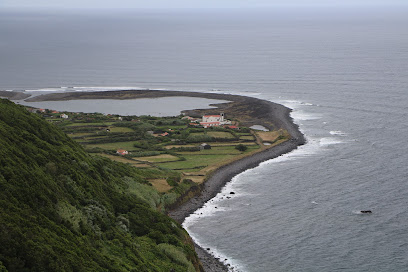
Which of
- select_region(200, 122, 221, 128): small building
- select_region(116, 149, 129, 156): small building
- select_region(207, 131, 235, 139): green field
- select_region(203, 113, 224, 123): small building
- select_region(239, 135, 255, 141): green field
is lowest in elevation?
select_region(239, 135, 255, 141): green field

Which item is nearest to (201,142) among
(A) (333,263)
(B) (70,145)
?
(B) (70,145)

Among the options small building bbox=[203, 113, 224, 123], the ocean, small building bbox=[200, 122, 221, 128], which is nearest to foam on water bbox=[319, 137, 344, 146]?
the ocean

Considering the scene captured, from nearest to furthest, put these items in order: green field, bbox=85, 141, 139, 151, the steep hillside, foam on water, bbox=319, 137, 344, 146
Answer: the steep hillside
green field, bbox=85, 141, 139, 151
foam on water, bbox=319, 137, 344, 146

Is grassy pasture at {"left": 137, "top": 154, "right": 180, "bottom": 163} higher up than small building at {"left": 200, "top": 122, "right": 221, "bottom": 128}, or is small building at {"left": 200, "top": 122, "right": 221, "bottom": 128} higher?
small building at {"left": 200, "top": 122, "right": 221, "bottom": 128}

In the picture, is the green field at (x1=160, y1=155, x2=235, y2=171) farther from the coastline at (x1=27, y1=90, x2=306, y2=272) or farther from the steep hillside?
the steep hillside

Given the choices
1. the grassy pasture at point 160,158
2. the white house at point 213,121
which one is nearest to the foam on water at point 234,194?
the grassy pasture at point 160,158

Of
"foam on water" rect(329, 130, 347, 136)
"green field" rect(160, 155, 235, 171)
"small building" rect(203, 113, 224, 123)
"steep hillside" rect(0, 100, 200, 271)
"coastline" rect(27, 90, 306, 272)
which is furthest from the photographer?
"small building" rect(203, 113, 224, 123)

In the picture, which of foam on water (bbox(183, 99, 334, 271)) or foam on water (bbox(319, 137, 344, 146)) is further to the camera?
foam on water (bbox(319, 137, 344, 146))

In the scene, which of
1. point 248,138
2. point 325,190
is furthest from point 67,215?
point 248,138
